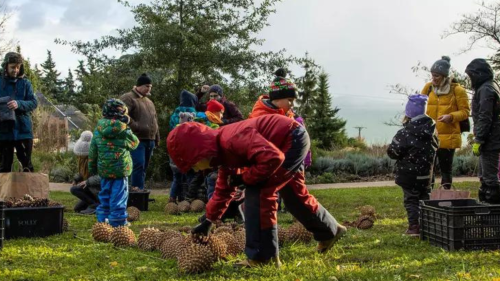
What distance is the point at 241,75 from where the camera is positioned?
53.0ft

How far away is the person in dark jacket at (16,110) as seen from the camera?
27.6 ft

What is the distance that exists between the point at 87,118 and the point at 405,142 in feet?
46.3

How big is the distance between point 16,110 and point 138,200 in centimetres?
246

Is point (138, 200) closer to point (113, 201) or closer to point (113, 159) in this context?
point (113, 201)

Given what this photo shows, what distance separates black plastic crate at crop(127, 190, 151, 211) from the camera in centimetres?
966

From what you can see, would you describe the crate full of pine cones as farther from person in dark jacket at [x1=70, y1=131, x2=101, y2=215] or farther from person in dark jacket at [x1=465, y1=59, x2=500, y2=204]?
person in dark jacket at [x1=465, y1=59, x2=500, y2=204]

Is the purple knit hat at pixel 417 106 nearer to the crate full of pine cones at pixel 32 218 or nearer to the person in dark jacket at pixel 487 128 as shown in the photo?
the person in dark jacket at pixel 487 128

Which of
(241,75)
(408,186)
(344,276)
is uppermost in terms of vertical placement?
(241,75)

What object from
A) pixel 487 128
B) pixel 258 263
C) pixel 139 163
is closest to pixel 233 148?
pixel 258 263

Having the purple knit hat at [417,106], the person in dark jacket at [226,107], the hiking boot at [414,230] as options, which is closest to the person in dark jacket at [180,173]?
the person in dark jacket at [226,107]

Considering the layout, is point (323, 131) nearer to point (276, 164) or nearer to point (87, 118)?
point (87, 118)

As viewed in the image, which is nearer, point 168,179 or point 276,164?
point 276,164

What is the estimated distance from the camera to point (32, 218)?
6863 millimetres

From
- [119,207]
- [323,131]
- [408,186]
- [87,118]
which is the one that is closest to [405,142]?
[408,186]
